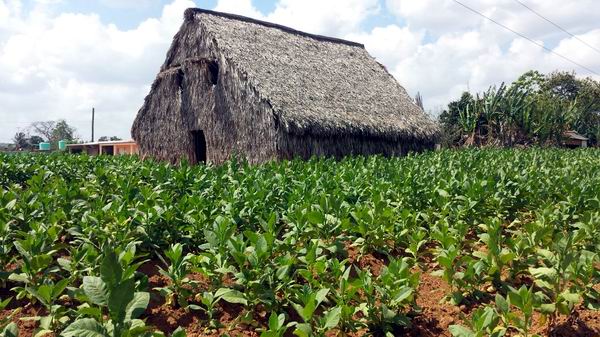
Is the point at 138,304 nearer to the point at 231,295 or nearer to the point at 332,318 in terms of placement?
the point at 231,295

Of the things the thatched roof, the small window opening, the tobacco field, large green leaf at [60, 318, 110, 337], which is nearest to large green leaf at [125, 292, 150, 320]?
the tobacco field

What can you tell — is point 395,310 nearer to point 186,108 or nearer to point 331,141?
point 331,141

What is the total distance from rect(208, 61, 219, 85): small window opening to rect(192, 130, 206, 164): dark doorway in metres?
1.81

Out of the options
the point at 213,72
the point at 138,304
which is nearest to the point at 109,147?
the point at 213,72

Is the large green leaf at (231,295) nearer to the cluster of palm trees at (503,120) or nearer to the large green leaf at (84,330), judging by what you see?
the large green leaf at (84,330)

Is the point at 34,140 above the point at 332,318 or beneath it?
above

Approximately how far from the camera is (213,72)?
49.2 feet

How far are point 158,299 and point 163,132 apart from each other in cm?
1331

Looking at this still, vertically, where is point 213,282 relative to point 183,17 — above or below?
below

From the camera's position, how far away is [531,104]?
28.2 metres

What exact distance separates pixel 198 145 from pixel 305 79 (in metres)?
3.92

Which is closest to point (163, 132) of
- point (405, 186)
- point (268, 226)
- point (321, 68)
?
point (321, 68)

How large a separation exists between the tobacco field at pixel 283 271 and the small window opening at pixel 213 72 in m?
9.52

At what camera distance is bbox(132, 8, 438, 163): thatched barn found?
13.3 m
